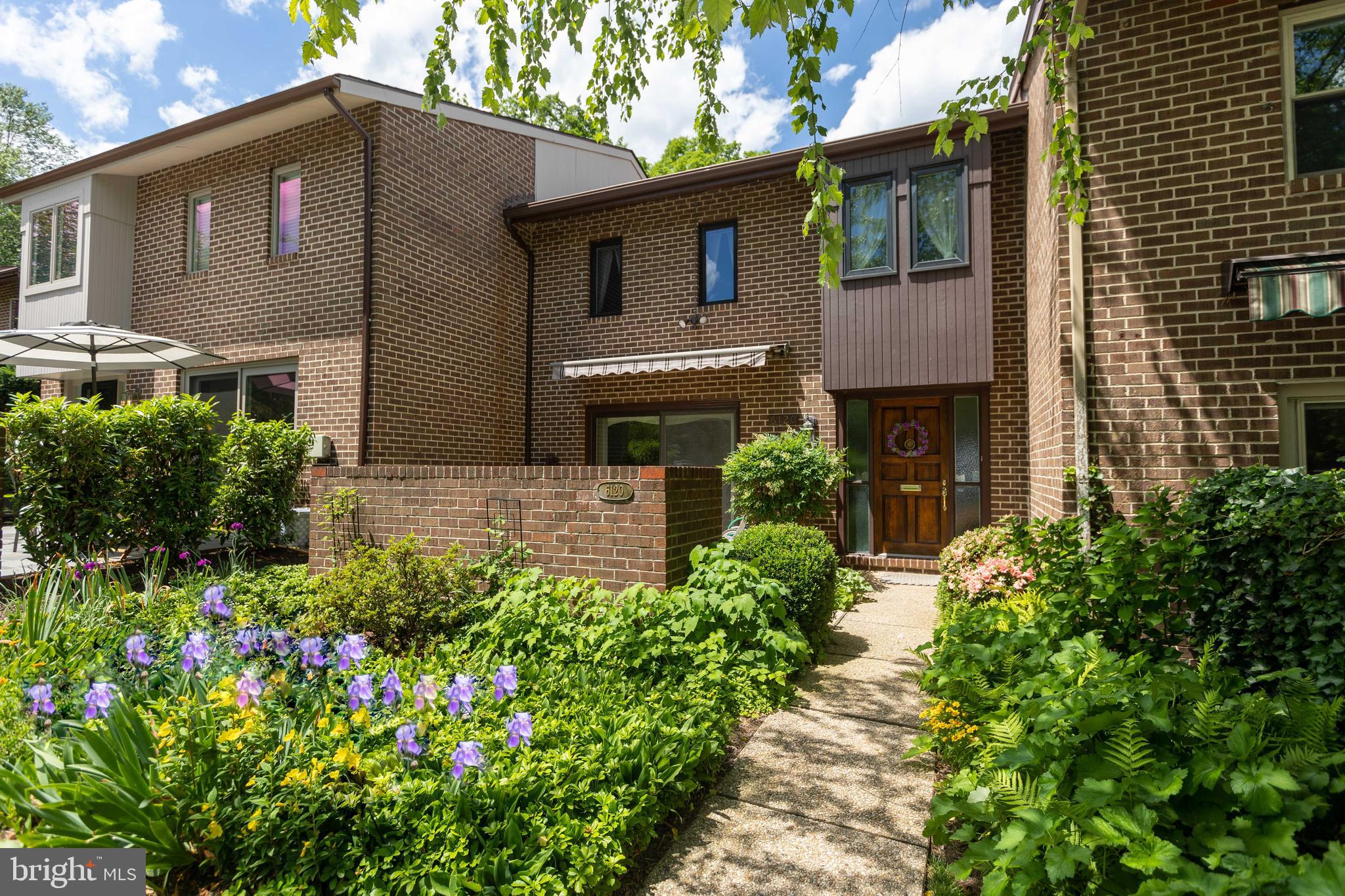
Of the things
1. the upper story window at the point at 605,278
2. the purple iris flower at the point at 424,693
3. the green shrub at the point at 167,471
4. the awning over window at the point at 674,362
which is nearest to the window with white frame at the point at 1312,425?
the awning over window at the point at 674,362

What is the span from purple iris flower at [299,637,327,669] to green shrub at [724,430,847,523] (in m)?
5.46

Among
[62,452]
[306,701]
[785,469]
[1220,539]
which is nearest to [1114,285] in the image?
[1220,539]

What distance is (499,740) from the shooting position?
2.48 m

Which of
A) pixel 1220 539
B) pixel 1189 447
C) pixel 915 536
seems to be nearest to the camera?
pixel 1220 539

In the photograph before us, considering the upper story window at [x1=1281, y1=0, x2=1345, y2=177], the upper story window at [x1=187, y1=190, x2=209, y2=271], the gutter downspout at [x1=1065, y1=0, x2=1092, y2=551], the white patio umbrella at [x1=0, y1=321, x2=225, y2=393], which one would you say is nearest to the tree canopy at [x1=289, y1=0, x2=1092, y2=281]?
the gutter downspout at [x1=1065, y1=0, x2=1092, y2=551]

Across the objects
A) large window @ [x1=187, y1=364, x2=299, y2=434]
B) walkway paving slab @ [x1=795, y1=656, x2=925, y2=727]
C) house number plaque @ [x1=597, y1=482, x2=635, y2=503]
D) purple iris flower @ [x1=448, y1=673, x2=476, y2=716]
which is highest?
large window @ [x1=187, y1=364, x2=299, y2=434]

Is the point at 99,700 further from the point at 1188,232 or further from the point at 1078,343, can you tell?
the point at 1188,232

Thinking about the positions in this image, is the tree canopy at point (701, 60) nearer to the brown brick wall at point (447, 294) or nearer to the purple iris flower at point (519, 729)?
the purple iris flower at point (519, 729)

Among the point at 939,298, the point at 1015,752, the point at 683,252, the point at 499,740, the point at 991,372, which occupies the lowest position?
the point at 499,740

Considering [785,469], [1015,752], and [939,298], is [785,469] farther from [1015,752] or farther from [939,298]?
[1015,752]

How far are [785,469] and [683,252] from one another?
392 centimetres

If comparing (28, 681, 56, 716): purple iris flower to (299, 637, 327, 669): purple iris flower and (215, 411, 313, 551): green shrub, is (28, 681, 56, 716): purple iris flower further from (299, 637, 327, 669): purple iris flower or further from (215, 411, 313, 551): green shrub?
(215, 411, 313, 551): green shrub

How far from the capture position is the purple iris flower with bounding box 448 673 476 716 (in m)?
2.26

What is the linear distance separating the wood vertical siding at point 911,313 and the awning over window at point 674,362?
0.87 meters
